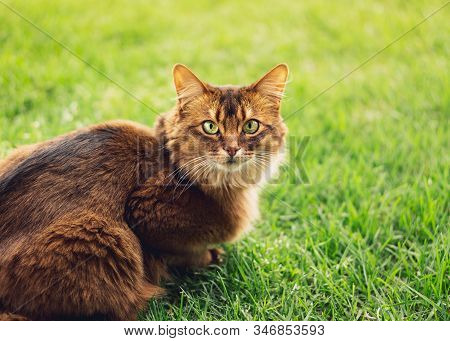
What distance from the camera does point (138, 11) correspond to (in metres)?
6.25

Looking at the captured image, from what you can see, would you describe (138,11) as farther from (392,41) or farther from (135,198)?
(135,198)

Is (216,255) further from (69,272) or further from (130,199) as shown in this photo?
(69,272)

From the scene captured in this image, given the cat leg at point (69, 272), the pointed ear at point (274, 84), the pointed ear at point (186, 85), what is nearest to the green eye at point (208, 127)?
the pointed ear at point (186, 85)

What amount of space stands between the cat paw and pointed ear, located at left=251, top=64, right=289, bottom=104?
1.05 m

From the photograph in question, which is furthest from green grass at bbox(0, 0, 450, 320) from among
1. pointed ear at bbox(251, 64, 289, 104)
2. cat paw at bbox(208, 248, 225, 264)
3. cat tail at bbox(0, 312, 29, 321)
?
pointed ear at bbox(251, 64, 289, 104)

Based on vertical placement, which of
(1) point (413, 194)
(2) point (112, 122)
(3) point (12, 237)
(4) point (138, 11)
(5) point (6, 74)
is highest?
(4) point (138, 11)

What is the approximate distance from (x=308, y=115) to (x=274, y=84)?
1781mm

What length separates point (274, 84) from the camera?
2.94 metres

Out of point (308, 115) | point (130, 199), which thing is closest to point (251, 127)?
point (130, 199)

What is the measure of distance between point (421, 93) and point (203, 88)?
9.71ft

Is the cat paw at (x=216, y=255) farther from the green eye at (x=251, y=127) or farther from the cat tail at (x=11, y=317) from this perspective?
the cat tail at (x=11, y=317)

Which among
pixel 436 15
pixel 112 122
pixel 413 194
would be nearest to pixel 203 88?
pixel 112 122

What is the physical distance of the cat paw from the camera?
314 cm

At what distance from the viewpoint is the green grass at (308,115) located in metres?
2.80
